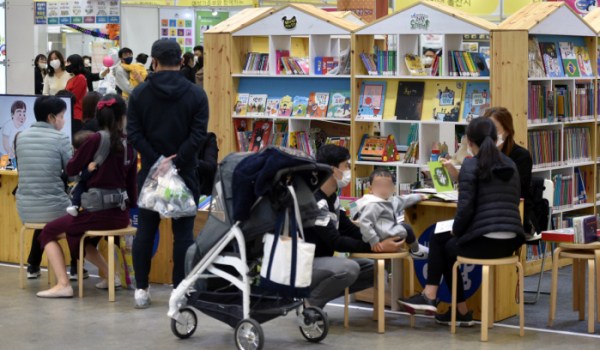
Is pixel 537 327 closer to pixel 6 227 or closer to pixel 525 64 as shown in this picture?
pixel 525 64

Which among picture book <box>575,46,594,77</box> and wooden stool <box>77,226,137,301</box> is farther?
picture book <box>575,46,594,77</box>

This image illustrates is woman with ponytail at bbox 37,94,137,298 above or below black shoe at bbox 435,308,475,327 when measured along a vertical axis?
above

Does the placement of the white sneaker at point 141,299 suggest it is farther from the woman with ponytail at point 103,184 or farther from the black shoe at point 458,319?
the black shoe at point 458,319

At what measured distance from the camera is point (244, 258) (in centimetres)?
429

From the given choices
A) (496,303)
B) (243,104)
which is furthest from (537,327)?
(243,104)

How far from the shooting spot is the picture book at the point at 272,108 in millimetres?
7707

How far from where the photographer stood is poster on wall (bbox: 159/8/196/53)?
1470 centimetres

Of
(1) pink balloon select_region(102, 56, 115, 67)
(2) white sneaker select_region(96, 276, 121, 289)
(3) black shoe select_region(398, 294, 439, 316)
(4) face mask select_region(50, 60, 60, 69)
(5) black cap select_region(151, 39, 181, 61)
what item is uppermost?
(1) pink balloon select_region(102, 56, 115, 67)

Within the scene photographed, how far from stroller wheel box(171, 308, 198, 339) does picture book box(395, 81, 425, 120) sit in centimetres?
308

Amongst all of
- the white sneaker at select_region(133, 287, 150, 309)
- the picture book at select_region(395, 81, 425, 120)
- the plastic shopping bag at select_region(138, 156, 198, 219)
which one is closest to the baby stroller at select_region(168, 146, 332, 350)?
the plastic shopping bag at select_region(138, 156, 198, 219)

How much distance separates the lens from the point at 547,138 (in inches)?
266

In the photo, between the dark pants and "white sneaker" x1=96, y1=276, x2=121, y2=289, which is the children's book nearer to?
"white sneaker" x1=96, y1=276, x2=121, y2=289

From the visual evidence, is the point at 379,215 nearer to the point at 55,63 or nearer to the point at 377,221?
the point at 377,221

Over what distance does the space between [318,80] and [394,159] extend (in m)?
1.11
